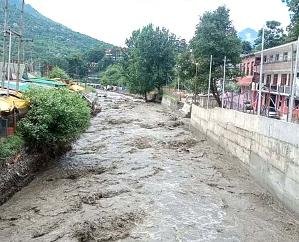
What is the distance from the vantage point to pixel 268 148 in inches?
767

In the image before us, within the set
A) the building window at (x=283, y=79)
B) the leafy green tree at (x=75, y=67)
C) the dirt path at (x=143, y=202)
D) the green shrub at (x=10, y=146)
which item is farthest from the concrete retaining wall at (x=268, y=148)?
the leafy green tree at (x=75, y=67)

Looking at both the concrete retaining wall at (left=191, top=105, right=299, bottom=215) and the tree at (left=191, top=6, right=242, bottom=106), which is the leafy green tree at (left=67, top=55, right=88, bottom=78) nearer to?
the tree at (left=191, top=6, right=242, bottom=106)

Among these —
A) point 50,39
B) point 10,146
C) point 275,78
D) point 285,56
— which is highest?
point 50,39

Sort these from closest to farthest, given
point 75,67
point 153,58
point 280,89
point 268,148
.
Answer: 1. point 268,148
2. point 280,89
3. point 153,58
4. point 75,67

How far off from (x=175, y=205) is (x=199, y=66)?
28.3 m

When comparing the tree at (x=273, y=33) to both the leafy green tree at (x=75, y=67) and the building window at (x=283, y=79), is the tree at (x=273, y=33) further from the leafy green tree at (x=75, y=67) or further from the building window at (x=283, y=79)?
the leafy green tree at (x=75, y=67)

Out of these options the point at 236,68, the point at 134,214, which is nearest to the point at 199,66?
the point at 236,68

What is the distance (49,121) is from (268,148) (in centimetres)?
985

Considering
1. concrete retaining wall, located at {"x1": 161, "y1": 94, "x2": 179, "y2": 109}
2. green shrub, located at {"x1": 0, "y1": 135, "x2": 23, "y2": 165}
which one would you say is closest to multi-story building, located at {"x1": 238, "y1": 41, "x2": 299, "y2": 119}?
concrete retaining wall, located at {"x1": 161, "y1": 94, "x2": 179, "y2": 109}

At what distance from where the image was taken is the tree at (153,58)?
67.1m

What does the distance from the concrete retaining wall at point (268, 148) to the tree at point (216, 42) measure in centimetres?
1264

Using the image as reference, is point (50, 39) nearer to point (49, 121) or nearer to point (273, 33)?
point (273, 33)

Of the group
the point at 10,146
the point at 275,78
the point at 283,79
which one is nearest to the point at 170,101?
the point at 275,78

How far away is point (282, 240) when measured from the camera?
44.7ft
